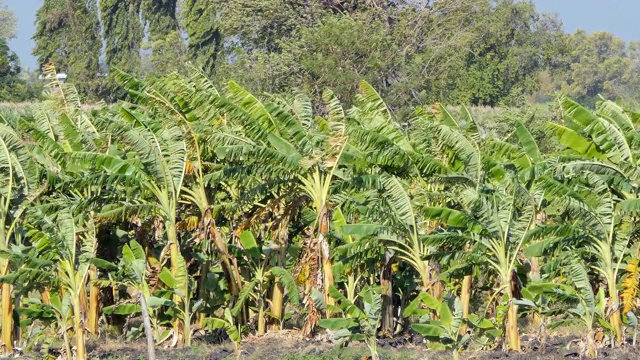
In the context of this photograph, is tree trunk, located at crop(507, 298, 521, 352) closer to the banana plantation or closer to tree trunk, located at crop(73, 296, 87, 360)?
the banana plantation

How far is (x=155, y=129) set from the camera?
53.5 feet

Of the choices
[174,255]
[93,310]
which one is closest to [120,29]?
[93,310]

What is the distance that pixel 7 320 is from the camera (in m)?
16.9

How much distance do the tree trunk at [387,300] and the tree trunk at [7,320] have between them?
606 cm

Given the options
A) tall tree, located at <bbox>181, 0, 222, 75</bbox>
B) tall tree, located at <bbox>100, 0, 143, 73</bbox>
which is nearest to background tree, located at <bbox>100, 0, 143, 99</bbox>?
tall tree, located at <bbox>100, 0, 143, 73</bbox>

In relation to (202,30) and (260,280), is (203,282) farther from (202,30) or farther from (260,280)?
(202,30)

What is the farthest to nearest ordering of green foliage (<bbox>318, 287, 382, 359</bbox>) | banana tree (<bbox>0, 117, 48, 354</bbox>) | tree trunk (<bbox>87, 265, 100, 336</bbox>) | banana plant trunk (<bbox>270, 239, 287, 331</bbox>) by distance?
1. tree trunk (<bbox>87, 265, 100, 336</bbox>)
2. banana plant trunk (<bbox>270, 239, 287, 331</bbox>)
3. banana tree (<bbox>0, 117, 48, 354</bbox>)
4. green foliage (<bbox>318, 287, 382, 359</bbox>)

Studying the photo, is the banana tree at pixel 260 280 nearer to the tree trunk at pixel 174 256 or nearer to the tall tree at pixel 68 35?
the tree trunk at pixel 174 256

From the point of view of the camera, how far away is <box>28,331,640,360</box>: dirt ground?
50.9ft

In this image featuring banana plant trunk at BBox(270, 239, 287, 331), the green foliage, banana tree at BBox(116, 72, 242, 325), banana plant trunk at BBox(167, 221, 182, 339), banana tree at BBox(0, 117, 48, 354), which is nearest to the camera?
the green foliage

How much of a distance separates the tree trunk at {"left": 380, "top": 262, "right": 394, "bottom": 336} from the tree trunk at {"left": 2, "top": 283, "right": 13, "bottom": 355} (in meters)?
6.06

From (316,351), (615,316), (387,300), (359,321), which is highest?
(615,316)

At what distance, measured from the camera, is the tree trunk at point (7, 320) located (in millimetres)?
16859

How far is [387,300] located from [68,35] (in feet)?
153
